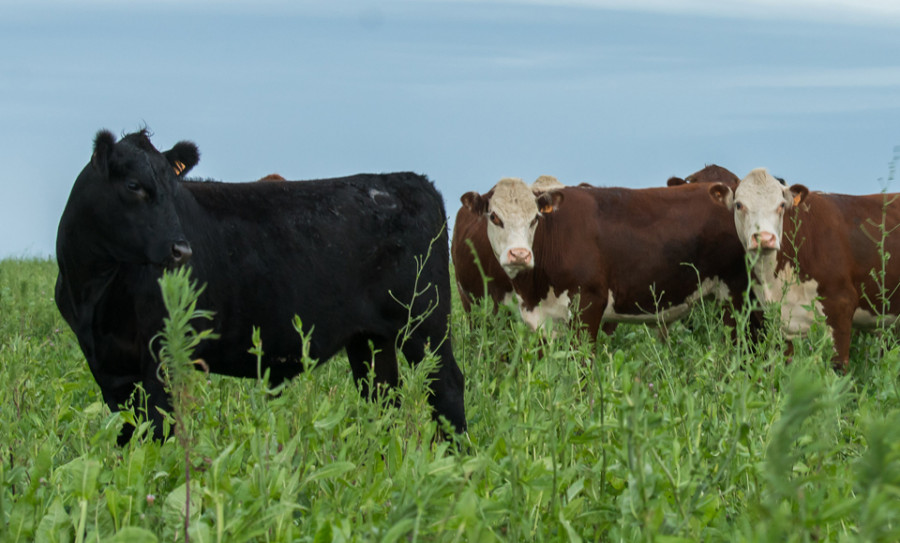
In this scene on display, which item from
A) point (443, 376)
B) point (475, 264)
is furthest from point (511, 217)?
point (443, 376)

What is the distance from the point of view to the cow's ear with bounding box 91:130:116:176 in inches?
171

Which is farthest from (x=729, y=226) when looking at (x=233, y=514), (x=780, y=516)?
(x=780, y=516)

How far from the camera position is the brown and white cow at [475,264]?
8141mm

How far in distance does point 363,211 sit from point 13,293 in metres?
6.84

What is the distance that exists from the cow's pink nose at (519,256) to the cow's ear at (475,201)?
903mm

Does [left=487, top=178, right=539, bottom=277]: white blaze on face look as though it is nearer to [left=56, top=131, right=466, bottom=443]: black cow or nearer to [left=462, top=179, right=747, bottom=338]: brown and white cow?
[left=462, top=179, right=747, bottom=338]: brown and white cow

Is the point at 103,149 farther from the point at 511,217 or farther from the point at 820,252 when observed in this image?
the point at 820,252

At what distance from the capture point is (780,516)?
1.21 metres

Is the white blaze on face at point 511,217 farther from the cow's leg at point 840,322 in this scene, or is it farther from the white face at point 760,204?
the cow's leg at point 840,322

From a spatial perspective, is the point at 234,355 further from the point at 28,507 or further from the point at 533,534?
the point at 533,534

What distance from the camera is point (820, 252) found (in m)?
7.81

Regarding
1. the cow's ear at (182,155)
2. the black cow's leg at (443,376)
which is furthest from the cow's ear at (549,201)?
the cow's ear at (182,155)

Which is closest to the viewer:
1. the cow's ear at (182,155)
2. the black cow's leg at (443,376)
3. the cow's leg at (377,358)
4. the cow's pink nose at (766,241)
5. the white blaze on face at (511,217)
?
the cow's ear at (182,155)

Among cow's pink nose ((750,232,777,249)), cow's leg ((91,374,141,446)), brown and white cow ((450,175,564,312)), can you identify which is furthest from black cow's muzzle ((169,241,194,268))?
cow's pink nose ((750,232,777,249))
